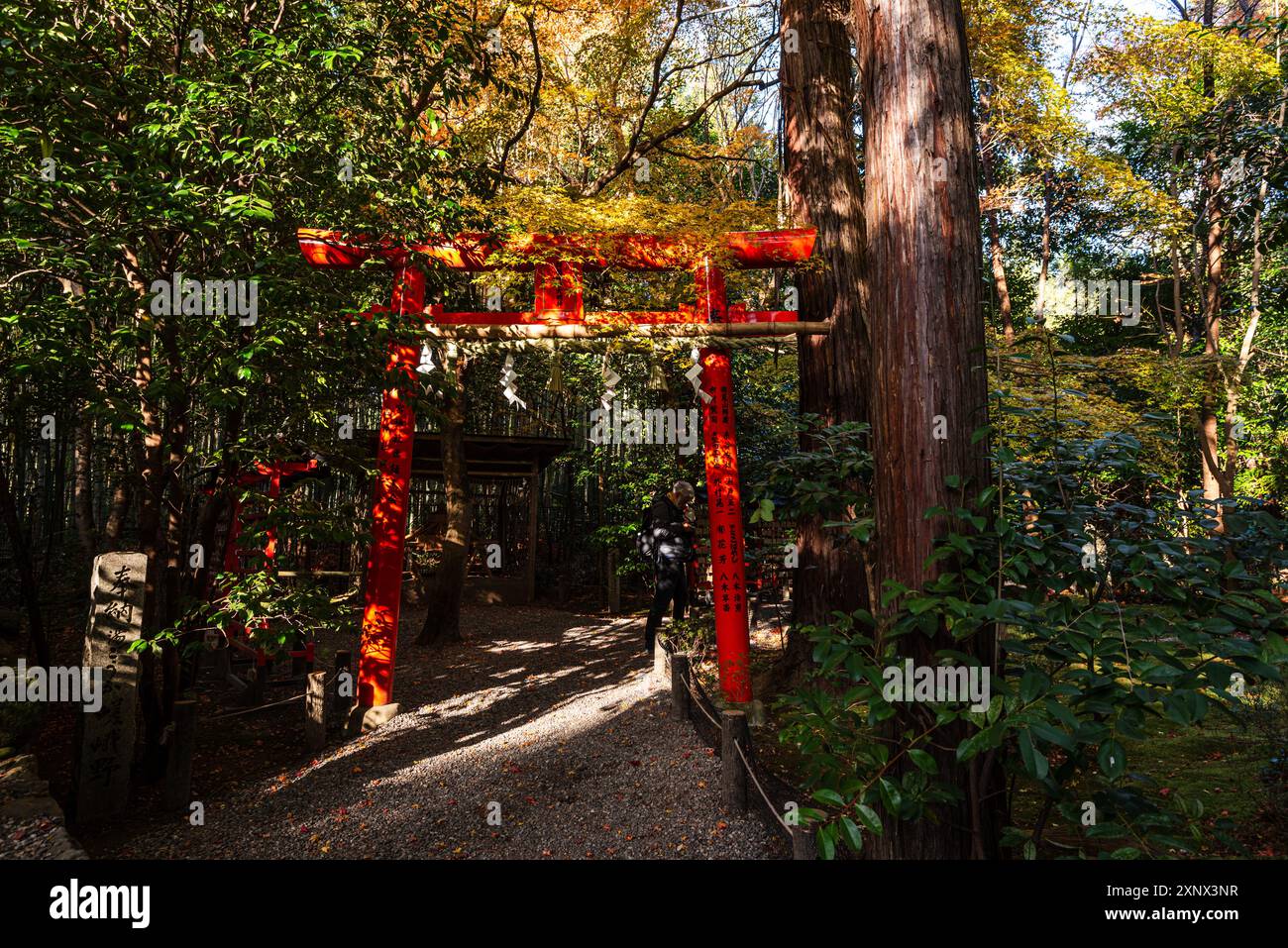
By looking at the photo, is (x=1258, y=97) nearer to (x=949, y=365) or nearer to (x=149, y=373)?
(x=949, y=365)

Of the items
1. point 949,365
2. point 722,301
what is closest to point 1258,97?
point 722,301

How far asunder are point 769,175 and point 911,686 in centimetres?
1386

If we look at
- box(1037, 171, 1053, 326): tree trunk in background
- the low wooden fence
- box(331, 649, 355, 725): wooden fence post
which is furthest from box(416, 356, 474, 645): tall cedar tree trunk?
box(1037, 171, 1053, 326): tree trunk in background

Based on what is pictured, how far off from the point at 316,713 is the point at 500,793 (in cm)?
171

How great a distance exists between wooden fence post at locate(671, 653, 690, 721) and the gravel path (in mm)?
104

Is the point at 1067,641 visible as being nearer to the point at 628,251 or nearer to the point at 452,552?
the point at 628,251

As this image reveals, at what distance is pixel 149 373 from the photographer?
148 inches

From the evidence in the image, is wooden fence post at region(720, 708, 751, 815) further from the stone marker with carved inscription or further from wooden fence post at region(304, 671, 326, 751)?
the stone marker with carved inscription

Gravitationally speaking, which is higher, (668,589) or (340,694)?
(668,589)

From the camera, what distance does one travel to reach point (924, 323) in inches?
Answer: 79.6

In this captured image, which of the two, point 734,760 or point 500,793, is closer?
point 734,760

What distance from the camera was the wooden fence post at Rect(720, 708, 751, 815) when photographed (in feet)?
11.5

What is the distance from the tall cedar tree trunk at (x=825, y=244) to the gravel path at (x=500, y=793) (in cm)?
146

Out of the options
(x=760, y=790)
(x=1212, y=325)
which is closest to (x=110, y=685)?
(x=760, y=790)
